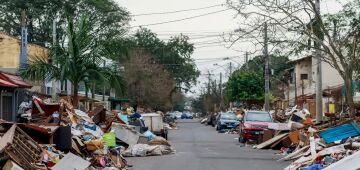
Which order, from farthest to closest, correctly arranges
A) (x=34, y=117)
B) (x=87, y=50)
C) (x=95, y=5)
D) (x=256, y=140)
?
(x=95, y=5), (x=256, y=140), (x=87, y=50), (x=34, y=117)

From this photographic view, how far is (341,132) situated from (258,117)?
14.3m

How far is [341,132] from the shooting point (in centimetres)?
2020

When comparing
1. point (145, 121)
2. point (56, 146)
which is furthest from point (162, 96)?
point (56, 146)

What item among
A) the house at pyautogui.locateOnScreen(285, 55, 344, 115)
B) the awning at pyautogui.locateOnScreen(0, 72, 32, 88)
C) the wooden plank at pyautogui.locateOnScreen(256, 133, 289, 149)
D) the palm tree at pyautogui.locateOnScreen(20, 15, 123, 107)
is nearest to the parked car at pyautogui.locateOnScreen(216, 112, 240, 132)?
the house at pyautogui.locateOnScreen(285, 55, 344, 115)

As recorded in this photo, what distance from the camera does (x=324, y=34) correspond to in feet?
79.1

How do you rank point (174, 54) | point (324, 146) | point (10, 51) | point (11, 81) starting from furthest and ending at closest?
point (174, 54) → point (10, 51) → point (11, 81) → point (324, 146)

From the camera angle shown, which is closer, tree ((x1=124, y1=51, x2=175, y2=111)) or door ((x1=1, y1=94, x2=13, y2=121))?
door ((x1=1, y1=94, x2=13, y2=121))

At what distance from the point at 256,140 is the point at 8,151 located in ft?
66.6

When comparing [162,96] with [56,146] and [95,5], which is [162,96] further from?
[56,146]

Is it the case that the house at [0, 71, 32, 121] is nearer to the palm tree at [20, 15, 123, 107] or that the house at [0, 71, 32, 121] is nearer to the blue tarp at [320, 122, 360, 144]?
the palm tree at [20, 15, 123, 107]

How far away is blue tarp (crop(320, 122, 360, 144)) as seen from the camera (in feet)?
65.0

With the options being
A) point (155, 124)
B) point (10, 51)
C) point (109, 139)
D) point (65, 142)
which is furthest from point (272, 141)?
point (10, 51)

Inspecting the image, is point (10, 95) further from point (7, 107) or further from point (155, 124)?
point (155, 124)

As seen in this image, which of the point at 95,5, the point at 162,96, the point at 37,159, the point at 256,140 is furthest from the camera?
the point at 162,96
